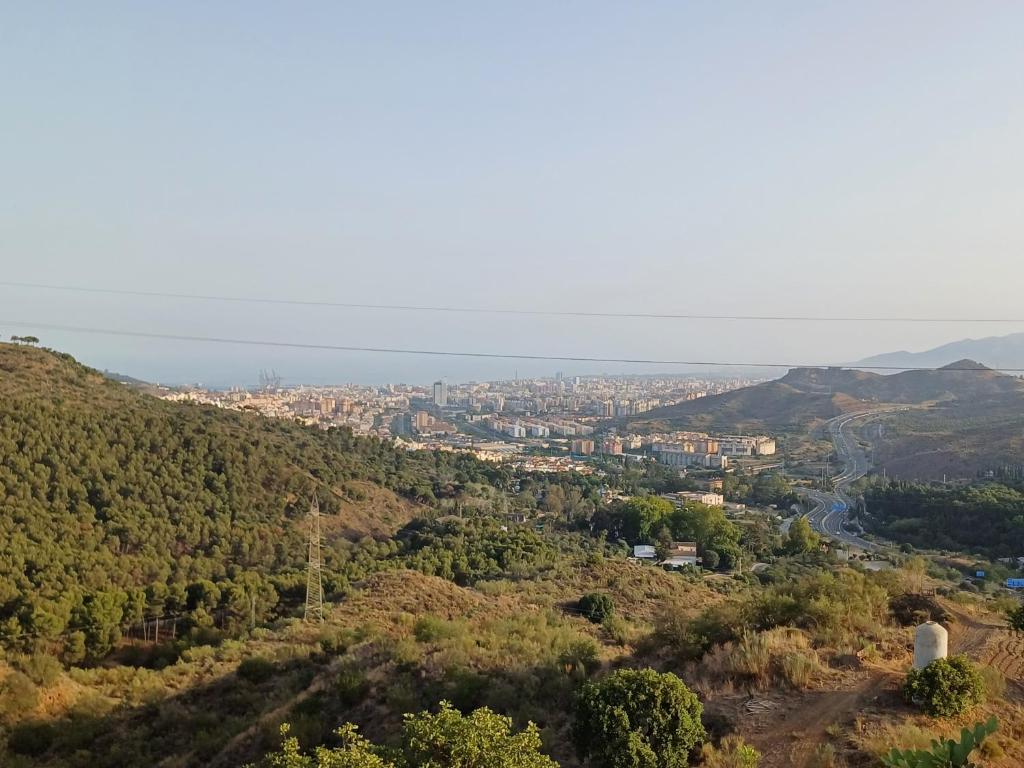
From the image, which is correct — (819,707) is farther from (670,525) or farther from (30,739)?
(670,525)

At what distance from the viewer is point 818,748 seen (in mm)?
5754

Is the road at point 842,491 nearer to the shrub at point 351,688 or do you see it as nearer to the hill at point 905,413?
the hill at point 905,413

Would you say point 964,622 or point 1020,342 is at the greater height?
point 1020,342

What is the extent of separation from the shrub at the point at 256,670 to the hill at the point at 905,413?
38.0m

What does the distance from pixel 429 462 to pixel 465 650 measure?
31038 mm

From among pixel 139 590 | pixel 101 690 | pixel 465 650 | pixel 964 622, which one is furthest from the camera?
pixel 139 590

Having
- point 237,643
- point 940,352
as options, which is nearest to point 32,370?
point 237,643


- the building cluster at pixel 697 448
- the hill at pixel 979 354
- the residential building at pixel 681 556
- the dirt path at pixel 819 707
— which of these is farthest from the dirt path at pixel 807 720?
the hill at pixel 979 354

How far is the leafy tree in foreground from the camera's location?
398cm

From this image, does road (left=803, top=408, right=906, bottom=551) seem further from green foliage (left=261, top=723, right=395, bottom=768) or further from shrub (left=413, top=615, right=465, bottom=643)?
green foliage (left=261, top=723, right=395, bottom=768)

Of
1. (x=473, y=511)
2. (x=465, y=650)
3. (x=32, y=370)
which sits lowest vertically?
(x=473, y=511)

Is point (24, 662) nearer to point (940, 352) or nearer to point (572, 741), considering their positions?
point (572, 741)

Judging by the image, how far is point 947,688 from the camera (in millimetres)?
6090

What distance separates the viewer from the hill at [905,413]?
44844mm
